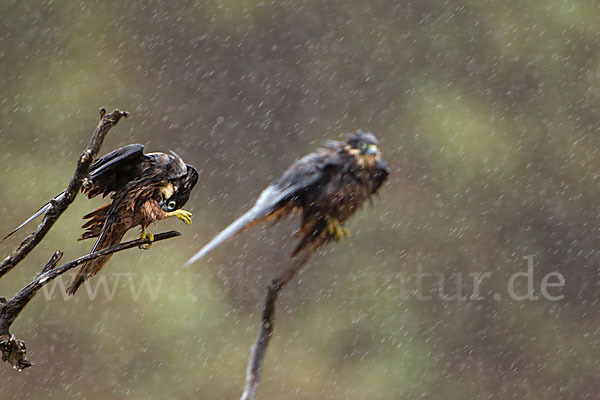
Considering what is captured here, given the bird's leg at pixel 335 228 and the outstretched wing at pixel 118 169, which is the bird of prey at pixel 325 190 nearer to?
the bird's leg at pixel 335 228

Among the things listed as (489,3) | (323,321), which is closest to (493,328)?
(323,321)

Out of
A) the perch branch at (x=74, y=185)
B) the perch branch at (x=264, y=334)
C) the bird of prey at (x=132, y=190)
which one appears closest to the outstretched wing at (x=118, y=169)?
the bird of prey at (x=132, y=190)

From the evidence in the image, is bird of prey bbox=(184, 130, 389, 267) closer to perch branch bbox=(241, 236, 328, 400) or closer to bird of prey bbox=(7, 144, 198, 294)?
perch branch bbox=(241, 236, 328, 400)

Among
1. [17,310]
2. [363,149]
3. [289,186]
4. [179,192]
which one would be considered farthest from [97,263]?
[363,149]

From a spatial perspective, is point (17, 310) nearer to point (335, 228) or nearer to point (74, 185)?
point (74, 185)

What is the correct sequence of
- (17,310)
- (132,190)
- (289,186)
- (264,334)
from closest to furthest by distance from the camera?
(264,334) → (289,186) → (17,310) → (132,190)

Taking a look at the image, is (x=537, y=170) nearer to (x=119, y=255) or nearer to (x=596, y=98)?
(x=596, y=98)
